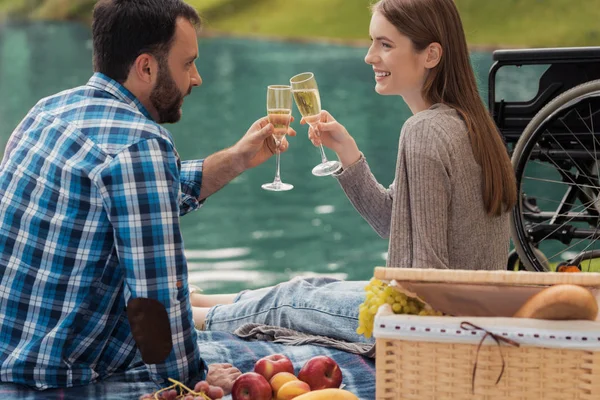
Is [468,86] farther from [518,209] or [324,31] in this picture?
[324,31]

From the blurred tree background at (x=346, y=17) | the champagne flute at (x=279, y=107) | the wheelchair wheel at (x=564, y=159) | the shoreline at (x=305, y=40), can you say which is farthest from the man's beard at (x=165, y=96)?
the shoreline at (x=305, y=40)

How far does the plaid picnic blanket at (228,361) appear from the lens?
6.12ft

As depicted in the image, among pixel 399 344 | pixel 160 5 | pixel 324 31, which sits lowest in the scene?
pixel 399 344

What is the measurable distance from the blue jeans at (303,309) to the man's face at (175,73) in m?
0.62

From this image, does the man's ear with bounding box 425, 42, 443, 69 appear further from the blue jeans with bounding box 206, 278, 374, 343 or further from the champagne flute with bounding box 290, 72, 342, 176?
the blue jeans with bounding box 206, 278, 374, 343

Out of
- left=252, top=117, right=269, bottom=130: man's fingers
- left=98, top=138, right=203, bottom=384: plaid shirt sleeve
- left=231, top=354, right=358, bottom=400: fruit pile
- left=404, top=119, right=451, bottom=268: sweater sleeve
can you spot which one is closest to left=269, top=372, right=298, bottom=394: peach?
left=231, top=354, right=358, bottom=400: fruit pile

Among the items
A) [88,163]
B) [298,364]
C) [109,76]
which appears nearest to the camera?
[88,163]

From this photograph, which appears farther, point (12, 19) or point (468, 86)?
point (12, 19)

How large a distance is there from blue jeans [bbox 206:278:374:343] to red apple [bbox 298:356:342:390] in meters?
0.31

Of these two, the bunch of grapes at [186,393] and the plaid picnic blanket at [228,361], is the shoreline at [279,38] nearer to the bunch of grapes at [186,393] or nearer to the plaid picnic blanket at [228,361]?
the plaid picnic blanket at [228,361]

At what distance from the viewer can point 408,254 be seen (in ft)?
6.10

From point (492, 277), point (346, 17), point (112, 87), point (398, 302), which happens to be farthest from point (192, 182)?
point (346, 17)

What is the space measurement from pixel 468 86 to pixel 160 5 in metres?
0.71

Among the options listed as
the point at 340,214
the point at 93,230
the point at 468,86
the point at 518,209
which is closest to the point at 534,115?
the point at 518,209
